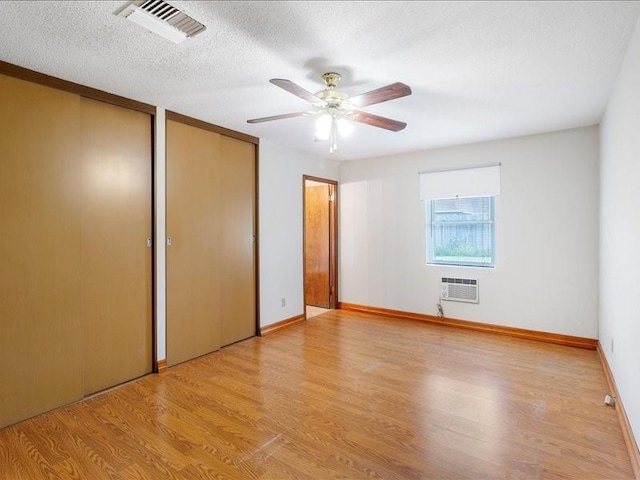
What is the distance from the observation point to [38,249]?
2514 mm

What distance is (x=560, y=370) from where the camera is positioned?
328cm

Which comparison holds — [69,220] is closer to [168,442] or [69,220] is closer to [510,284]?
[168,442]

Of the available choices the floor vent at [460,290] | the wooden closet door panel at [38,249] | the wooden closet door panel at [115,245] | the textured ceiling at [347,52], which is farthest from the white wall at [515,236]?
the wooden closet door panel at [38,249]

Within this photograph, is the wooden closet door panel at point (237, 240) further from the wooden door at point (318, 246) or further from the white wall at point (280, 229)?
the wooden door at point (318, 246)

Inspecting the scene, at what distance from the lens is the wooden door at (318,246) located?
231 inches

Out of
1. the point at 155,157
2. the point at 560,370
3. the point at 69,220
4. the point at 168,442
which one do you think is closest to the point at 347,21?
the point at 155,157

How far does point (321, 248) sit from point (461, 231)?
2.22 meters

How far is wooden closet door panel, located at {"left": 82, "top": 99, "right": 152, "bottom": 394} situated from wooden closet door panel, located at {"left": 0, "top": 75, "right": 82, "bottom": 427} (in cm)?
10

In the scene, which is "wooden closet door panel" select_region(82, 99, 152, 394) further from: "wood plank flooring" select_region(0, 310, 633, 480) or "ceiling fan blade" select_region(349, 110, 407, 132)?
"ceiling fan blade" select_region(349, 110, 407, 132)

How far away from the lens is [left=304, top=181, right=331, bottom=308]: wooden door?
587 centimetres

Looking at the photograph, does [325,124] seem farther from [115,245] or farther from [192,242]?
[115,245]

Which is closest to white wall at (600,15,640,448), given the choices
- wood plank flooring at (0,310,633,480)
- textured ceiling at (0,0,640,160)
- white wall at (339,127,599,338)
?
textured ceiling at (0,0,640,160)

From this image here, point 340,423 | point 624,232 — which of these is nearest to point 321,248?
point 340,423

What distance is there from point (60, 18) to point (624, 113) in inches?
135
